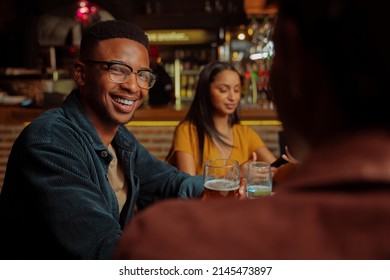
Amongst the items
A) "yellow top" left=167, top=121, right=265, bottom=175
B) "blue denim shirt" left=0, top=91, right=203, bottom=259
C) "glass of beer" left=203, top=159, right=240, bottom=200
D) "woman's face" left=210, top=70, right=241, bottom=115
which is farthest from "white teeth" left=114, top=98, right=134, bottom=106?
"woman's face" left=210, top=70, right=241, bottom=115

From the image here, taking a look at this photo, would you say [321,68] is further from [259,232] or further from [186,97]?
[186,97]

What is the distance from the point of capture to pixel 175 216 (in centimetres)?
46

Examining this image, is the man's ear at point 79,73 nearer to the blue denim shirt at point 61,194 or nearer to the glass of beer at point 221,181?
the blue denim shirt at point 61,194

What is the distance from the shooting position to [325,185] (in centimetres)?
44

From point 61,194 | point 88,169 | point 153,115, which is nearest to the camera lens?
point 61,194

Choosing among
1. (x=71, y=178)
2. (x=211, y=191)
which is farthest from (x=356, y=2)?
(x=211, y=191)

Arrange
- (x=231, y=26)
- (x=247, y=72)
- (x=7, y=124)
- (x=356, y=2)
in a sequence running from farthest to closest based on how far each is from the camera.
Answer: (x=231, y=26), (x=247, y=72), (x=7, y=124), (x=356, y=2)

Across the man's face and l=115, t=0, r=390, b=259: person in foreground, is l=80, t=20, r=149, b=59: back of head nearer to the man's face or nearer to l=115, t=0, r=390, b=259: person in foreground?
the man's face

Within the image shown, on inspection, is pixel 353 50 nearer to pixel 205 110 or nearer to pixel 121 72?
pixel 121 72

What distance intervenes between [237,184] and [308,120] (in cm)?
101

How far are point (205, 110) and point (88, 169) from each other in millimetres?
1497

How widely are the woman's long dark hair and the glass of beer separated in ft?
3.75

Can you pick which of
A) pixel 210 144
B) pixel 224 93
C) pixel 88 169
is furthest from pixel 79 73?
pixel 224 93

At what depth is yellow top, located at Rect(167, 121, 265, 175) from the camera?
257cm
